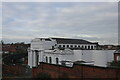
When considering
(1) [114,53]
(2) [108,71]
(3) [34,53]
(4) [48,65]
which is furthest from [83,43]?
(2) [108,71]

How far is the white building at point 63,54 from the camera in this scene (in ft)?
122

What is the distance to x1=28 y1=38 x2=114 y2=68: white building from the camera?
122 ft

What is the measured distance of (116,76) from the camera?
1424 centimetres

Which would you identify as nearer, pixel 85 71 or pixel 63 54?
pixel 85 71

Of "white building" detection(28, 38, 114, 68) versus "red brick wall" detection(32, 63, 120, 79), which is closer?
"red brick wall" detection(32, 63, 120, 79)

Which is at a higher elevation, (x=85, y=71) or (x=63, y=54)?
(x=63, y=54)

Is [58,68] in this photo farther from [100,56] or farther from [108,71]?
[100,56]

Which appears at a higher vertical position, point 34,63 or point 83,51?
point 83,51

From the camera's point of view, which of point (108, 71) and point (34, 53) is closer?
point (108, 71)

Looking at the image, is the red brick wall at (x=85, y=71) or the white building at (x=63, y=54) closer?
the red brick wall at (x=85, y=71)

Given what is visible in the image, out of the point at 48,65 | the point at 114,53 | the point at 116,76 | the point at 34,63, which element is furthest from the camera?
the point at 34,63

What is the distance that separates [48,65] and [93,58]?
1955 centimetres

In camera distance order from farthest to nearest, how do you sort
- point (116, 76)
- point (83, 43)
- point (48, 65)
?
1. point (83, 43)
2. point (48, 65)
3. point (116, 76)

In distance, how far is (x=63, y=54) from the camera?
122 feet
